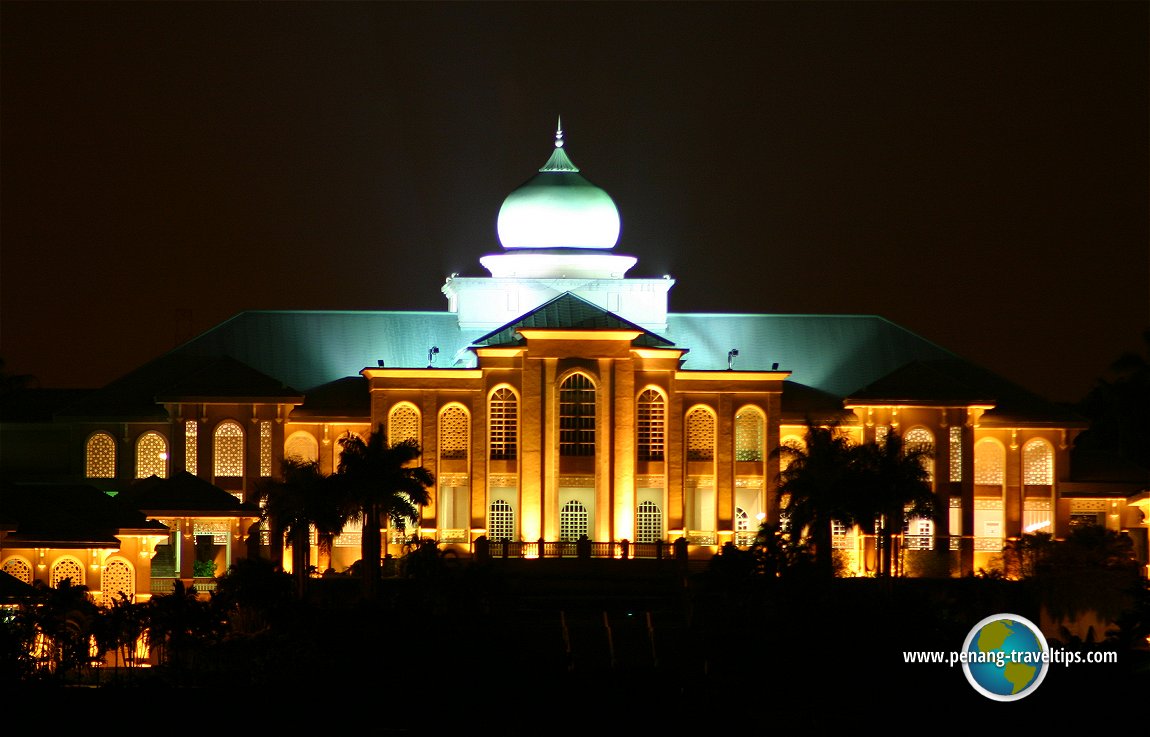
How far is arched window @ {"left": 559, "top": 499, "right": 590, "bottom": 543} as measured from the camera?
85.4 metres

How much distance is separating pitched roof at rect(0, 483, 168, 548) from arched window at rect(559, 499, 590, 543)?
12369mm

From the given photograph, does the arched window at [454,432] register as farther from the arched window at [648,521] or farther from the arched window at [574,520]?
the arched window at [648,521]

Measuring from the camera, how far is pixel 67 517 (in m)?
78.8

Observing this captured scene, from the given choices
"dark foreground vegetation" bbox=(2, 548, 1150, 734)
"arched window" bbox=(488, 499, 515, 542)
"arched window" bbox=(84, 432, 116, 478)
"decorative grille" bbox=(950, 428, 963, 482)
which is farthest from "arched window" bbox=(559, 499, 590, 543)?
"arched window" bbox=(84, 432, 116, 478)

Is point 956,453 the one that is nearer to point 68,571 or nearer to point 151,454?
point 151,454

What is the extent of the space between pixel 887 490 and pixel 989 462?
37.6 feet

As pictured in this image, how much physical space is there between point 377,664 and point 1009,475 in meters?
30.3

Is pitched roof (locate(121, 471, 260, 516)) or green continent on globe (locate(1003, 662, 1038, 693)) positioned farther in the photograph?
pitched roof (locate(121, 471, 260, 516))

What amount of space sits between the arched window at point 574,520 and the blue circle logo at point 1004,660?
2459 cm

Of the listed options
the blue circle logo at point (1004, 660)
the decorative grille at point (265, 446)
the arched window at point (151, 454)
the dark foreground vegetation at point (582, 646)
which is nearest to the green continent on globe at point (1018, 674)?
the blue circle logo at point (1004, 660)

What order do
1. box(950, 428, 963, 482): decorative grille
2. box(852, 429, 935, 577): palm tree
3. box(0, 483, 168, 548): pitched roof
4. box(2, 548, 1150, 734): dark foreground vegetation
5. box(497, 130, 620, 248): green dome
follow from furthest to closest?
box(497, 130, 620, 248): green dome, box(950, 428, 963, 482): decorative grille, box(0, 483, 168, 548): pitched roof, box(852, 429, 935, 577): palm tree, box(2, 548, 1150, 734): dark foreground vegetation

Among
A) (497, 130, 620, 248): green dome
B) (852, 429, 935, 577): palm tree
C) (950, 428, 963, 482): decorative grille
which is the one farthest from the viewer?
Result: (497, 130, 620, 248): green dome

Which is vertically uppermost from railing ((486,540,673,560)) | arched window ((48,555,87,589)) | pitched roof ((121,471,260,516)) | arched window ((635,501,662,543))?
pitched roof ((121,471,260,516))

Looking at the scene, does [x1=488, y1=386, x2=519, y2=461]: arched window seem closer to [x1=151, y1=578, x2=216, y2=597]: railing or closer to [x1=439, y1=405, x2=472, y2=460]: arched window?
[x1=439, y1=405, x2=472, y2=460]: arched window
